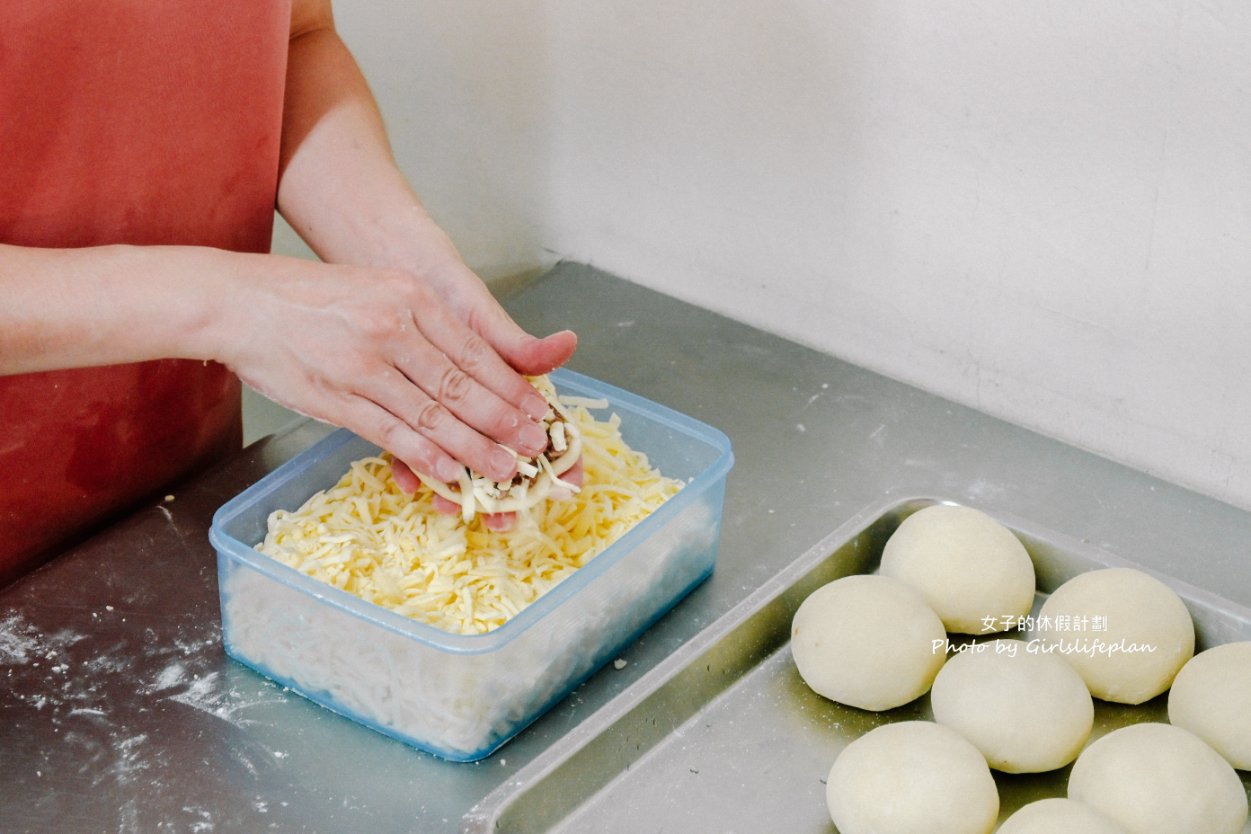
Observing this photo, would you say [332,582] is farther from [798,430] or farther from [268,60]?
[798,430]

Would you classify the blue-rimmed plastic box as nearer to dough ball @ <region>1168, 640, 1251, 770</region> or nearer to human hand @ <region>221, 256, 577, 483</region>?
human hand @ <region>221, 256, 577, 483</region>

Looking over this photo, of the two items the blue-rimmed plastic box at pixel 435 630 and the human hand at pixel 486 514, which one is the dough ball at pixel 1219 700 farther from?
the human hand at pixel 486 514

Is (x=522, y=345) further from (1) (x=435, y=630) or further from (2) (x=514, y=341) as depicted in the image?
(1) (x=435, y=630)

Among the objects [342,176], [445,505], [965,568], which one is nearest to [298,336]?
[445,505]

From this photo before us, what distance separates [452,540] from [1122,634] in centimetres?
55

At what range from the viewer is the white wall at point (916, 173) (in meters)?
1.29

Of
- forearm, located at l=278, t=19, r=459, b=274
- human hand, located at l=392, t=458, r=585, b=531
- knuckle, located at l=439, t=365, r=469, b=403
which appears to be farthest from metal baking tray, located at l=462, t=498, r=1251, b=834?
forearm, located at l=278, t=19, r=459, b=274

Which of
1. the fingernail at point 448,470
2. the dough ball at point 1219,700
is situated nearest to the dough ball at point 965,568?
the dough ball at point 1219,700

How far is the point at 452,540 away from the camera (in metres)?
1.11

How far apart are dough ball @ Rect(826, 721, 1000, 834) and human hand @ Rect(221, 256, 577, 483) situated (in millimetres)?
338

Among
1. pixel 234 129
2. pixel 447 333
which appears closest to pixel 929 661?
pixel 447 333

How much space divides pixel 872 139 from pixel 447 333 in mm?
601

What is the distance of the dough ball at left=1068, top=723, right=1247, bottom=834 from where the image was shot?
988 mm

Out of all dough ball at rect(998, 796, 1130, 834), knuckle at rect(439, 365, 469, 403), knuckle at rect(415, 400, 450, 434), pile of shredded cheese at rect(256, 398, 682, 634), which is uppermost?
knuckle at rect(439, 365, 469, 403)
